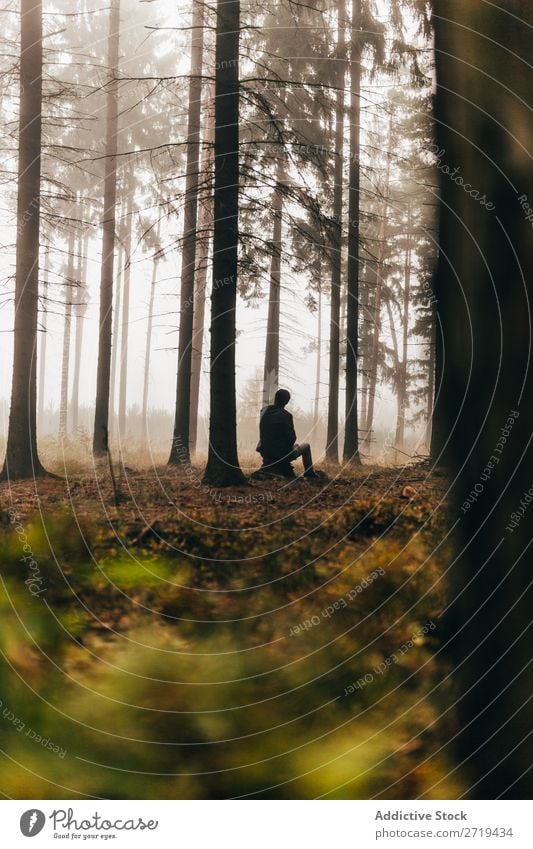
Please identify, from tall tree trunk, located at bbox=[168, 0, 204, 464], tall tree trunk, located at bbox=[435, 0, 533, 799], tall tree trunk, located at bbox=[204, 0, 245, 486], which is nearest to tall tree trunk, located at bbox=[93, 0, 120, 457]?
tall tree trunk, located at bbox=[168, 0, 204, 464]

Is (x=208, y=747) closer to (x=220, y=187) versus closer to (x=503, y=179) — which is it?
(x=503, y=179)

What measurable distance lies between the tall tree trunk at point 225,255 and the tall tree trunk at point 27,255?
2716 millimetres

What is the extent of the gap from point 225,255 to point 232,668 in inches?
188

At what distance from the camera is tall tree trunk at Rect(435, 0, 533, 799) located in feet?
12.6

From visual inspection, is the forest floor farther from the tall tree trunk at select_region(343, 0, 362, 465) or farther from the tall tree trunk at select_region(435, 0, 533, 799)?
the tall tree trunk at select_region(343, 0, 362, 465)

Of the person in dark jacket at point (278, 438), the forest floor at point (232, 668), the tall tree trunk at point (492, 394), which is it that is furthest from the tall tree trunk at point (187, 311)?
the tall tree trunk at point (492, 394)

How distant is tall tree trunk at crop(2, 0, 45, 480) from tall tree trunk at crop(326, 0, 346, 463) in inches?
203

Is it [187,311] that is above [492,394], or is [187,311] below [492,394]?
above

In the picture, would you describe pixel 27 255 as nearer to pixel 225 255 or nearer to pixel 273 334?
pixel 225 255

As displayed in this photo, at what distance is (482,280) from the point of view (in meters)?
3.97

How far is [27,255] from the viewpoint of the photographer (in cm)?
845

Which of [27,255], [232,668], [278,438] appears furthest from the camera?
[27,255]

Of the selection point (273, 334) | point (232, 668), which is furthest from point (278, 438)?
point (273, 334)

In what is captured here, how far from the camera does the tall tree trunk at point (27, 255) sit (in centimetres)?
836
